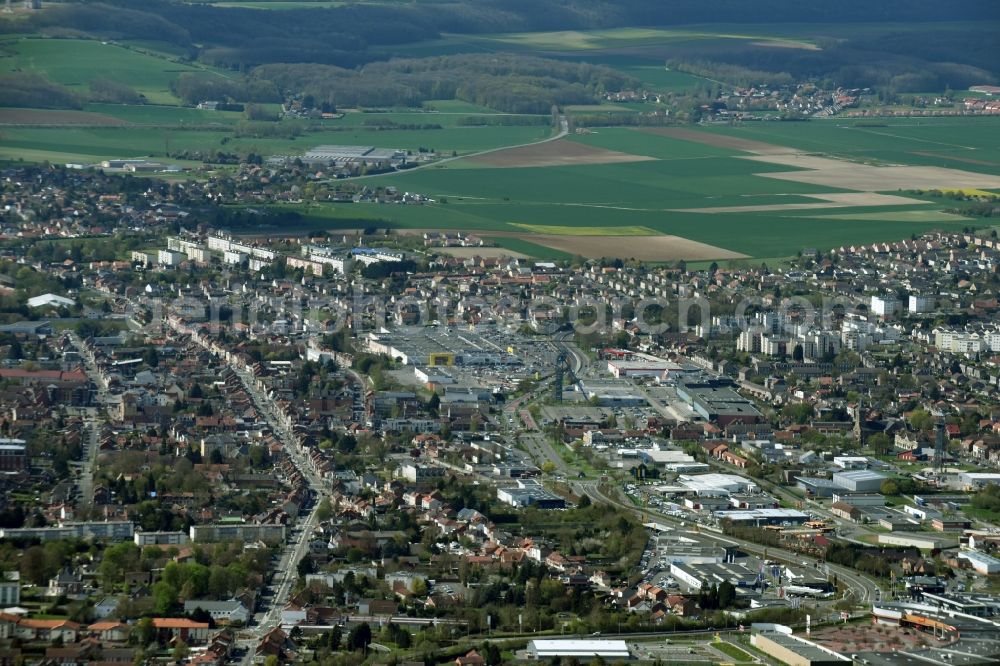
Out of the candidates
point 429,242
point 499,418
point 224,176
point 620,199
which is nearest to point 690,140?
point 620,199

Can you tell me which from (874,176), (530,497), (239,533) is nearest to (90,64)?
(874,176)

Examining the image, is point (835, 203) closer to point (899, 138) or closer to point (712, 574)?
point (899, 138)

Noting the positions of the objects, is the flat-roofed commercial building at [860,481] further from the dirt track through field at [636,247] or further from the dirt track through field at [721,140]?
the dirt track through field at [721,140]

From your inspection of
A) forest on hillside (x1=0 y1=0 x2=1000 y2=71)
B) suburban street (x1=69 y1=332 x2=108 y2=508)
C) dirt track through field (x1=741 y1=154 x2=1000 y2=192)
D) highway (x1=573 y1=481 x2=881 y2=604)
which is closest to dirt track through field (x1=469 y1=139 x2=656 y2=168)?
dirt track through field (x1=741 y1=154 x2=1000 y2=192)

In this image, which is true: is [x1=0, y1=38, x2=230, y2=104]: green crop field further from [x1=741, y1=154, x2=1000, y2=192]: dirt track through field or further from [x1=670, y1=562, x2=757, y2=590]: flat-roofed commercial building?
[x1=670, y1=562, x2=757, y2=590]: flat-roofed commercial building

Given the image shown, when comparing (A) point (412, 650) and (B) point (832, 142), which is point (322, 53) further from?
(A) point (412, 650)
